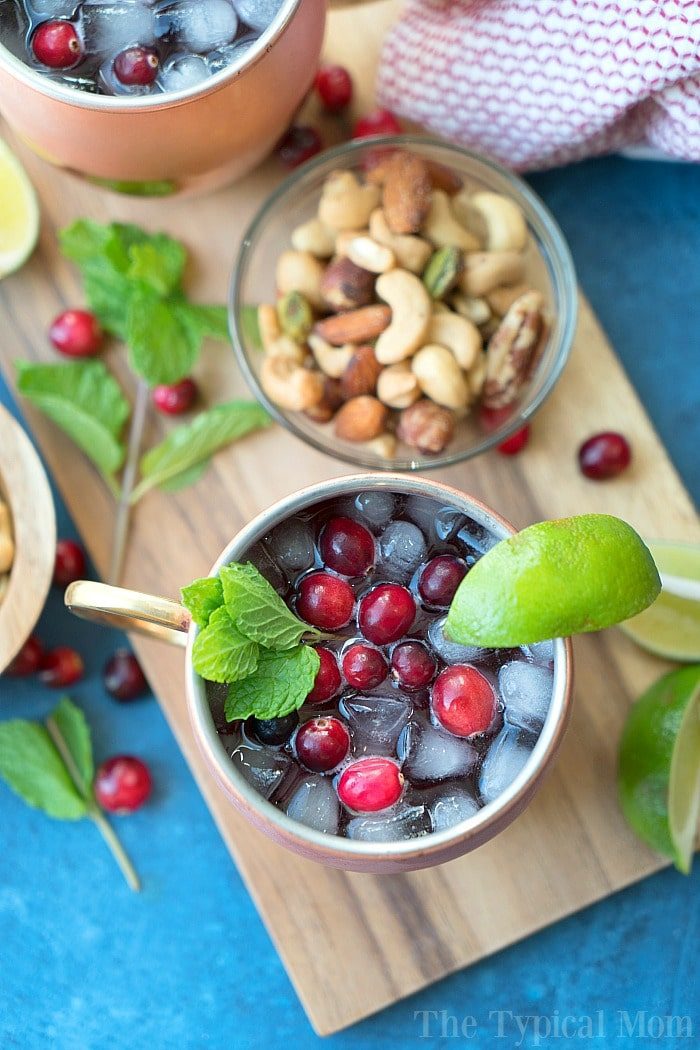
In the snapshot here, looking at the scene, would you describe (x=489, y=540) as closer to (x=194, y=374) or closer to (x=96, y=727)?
(x=194, y=374)

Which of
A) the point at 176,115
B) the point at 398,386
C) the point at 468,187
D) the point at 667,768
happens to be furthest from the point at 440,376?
the point at 667,768

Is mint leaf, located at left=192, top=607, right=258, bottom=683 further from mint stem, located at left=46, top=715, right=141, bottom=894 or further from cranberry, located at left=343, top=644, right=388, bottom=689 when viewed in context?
mint stem, located at left=46, top=715, right=141, bottom=894

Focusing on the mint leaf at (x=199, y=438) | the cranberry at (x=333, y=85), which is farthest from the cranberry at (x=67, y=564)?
the cranberry at (x=333, y=85)

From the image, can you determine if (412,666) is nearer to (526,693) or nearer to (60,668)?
(526,693)

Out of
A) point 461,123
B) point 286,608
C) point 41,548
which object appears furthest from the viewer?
point 461,123

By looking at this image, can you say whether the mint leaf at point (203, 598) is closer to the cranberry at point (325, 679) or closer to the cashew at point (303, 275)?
the cranberry at point (325, 679)

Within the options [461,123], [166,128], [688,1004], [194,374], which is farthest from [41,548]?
[688,1004]
